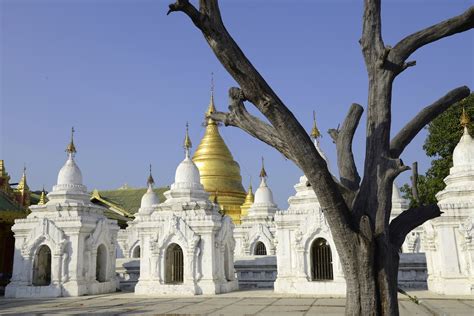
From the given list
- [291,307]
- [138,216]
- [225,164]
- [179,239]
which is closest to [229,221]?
[179,239]

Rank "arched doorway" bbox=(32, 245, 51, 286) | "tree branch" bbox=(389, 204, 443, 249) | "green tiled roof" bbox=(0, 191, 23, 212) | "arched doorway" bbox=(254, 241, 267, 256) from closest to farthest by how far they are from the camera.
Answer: "tree branch" bbox=(389, 204, 443, 249) → "arched doorway" bbox=(32, 245, 51, 286) → "green tiled roof" bbox=(0, 191, 23, 212) → "arched doorway" bbox=(254, 241, 267, 256)

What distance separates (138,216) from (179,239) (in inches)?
447

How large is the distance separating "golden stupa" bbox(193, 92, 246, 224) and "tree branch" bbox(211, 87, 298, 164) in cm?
2625

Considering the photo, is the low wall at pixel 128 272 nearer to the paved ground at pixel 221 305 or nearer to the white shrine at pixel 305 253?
the paved ground at pixel 221 305

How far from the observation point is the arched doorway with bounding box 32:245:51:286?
63.5ft

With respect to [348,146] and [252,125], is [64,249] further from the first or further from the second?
[348,146]

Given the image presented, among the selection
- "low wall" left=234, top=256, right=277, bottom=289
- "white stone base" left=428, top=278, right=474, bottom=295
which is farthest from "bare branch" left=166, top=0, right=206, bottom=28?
"low wall" left=234, top=256, right=277, bottom=289

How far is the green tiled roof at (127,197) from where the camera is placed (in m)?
38.4

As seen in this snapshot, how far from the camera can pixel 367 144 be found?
568cm

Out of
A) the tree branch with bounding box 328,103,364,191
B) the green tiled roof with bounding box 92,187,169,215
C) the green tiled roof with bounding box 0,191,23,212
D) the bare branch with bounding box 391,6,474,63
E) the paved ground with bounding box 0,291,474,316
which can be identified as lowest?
the paved ground with bounding box 0,291,474,316

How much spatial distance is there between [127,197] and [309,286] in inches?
1050

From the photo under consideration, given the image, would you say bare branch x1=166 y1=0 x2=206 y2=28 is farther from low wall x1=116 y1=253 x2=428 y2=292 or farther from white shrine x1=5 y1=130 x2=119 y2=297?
low wall x1=116 y1=253 x2=428 y2=292

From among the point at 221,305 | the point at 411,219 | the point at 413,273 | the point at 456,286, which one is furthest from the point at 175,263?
the point at 411,219

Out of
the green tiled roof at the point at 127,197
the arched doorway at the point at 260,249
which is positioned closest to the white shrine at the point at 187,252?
the arched doorway at the point at 260,249
